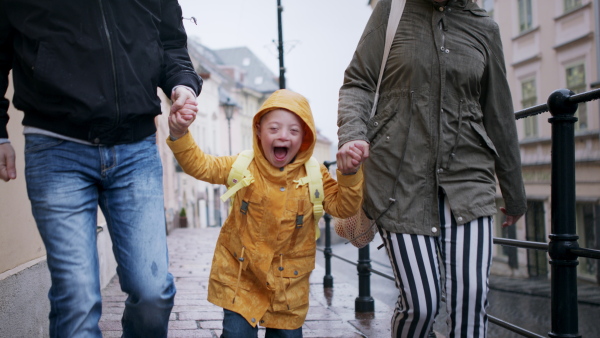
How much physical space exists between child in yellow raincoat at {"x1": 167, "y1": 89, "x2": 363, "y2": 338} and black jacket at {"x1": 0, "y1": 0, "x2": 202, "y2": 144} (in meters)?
0.60

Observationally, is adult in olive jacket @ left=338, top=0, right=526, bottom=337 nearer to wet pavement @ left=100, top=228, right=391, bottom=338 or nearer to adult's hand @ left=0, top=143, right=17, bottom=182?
adult's hand @ left=0, top=143, right=17, bottom=182

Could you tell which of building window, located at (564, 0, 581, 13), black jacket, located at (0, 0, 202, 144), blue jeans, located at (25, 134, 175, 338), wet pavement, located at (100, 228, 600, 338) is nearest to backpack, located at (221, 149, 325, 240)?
blue jeans, located at (25, 134, 175, 338)

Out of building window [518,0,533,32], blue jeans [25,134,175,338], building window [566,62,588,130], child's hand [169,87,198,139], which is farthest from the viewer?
building window [518,0,533,32]

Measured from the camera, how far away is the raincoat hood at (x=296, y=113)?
113 inches

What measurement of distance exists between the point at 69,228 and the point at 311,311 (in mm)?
3390

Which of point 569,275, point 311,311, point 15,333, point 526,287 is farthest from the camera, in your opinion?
point 526,287

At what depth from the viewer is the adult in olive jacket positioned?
2.47 metres

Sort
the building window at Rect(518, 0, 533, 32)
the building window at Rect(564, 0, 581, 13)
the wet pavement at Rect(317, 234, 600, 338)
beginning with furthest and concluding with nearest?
the building window at Rect(518, 0, 533, 32), the building window at Rect(564, 0, 581, 13), the wet pavement at Rect(317, 234, 600, 338)

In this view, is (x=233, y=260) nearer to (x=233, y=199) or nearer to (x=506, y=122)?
(x=233, y=199)

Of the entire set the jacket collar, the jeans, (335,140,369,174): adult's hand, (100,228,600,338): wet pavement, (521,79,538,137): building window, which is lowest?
(100,228,600,338): wet pavement

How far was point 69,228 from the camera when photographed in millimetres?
2053

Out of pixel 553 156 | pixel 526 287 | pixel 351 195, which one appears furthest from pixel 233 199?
pixel 526 287

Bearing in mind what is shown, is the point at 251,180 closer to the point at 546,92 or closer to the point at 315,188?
the point at 315,188

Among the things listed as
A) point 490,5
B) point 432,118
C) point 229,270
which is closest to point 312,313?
point 229,270
